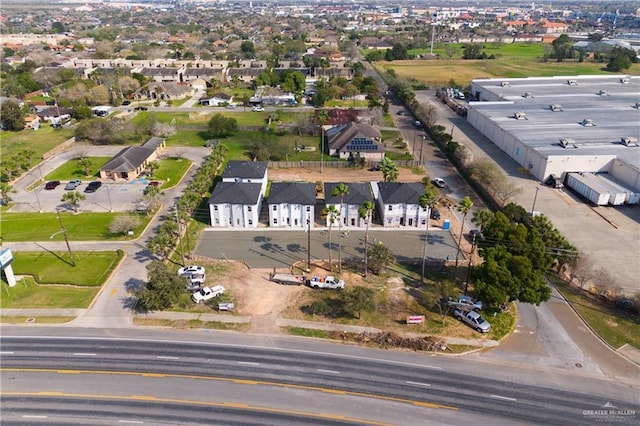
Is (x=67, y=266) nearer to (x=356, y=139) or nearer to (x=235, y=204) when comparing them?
(x=235, y=204)

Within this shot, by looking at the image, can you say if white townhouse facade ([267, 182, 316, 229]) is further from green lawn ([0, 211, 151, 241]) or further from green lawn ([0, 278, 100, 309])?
green lawn ([0, 278, 100, 309])

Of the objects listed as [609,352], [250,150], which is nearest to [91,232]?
[250,150]

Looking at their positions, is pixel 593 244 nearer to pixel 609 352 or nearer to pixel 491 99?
pixel 609 352

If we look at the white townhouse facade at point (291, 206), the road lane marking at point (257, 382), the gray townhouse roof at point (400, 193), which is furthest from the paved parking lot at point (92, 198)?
the gray townhouse roof at point (400, 193)

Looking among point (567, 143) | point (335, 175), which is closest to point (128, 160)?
point (335, 175)

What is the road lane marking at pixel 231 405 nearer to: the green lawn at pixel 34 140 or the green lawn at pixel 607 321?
the green lawn at pixel 607 321

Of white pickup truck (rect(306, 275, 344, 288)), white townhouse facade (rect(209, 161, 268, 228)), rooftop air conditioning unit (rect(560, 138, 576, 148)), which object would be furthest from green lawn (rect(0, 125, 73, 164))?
rooftop air conditioning unit (rect(560, 138, 576, 148))
